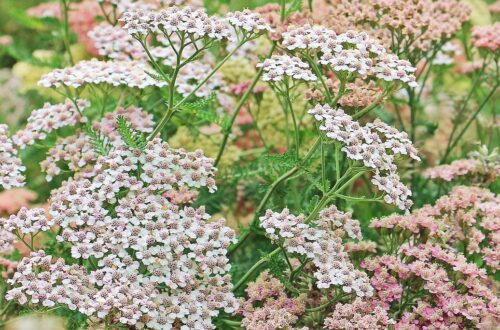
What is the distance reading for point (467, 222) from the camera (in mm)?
2859

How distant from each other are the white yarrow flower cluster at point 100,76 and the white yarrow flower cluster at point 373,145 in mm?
721

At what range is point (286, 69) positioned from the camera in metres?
2.67

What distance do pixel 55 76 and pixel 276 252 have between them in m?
1.06

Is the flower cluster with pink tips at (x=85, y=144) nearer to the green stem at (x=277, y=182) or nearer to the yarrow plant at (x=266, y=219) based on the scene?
the yarrow plant at (x=266, y=219)

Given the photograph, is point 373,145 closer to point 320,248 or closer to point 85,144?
point 320,248

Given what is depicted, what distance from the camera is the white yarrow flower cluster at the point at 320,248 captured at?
99.3 inches

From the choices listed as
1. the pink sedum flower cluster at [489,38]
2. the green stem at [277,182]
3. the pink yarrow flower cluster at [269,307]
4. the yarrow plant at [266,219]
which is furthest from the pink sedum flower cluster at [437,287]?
the pink sedum flower cluster at [489,38]

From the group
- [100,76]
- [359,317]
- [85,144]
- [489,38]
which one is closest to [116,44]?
[100,76]

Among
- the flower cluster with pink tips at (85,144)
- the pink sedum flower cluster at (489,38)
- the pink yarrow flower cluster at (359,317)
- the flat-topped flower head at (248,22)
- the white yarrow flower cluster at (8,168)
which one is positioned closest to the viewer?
the pink yarrow flower cluster at (359,317)

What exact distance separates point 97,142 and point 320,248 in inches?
33.9

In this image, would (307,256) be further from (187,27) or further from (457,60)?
(457,60)

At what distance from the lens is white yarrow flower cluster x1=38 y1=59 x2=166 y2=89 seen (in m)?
3.04

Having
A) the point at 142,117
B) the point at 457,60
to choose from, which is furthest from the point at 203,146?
the point at 457,60

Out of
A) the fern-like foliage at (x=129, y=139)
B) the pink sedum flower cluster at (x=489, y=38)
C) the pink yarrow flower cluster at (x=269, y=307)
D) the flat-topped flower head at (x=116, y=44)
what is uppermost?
the pink sedum flower cluster at (x=489, y=38)
